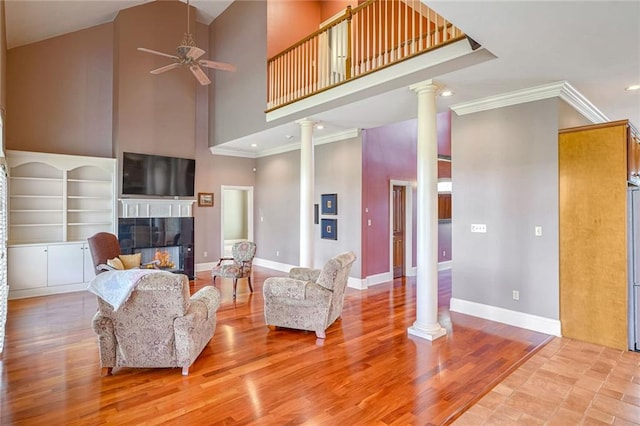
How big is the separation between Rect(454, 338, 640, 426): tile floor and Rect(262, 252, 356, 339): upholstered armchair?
69.5 inches

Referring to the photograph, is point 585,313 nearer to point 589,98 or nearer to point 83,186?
point 589,98

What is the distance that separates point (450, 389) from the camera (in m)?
2.86

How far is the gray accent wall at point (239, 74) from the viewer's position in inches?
259

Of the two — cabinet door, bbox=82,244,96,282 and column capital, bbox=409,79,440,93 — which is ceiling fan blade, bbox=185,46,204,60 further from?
cabinet door, bbox=82,244,96,282

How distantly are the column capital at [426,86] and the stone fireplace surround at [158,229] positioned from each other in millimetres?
5136

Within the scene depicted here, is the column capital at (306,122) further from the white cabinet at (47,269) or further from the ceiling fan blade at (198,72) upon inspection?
the white cabinet at (47,269)

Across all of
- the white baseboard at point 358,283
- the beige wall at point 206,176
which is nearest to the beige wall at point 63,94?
the beige wall at point 206,176

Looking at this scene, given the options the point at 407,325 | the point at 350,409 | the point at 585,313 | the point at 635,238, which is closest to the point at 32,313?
the point at 350,409

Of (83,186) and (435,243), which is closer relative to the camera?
(435,243)

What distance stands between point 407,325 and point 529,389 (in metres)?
1.65

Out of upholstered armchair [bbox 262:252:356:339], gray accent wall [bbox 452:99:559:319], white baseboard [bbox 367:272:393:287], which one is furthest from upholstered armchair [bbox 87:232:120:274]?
gray accent wall [bbox 452:99:559:319]

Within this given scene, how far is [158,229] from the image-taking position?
7027 mm

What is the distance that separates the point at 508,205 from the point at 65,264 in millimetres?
6970

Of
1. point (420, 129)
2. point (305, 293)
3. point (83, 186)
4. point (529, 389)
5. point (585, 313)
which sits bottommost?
point (529, 389)
